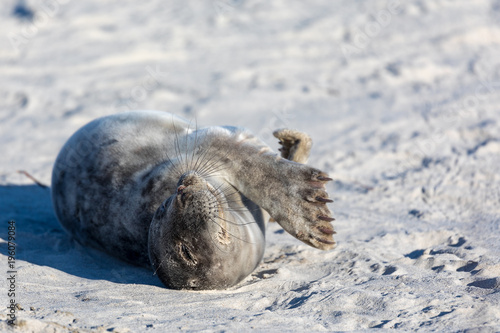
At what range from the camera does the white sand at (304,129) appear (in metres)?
3.00

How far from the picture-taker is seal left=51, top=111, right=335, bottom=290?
304cm

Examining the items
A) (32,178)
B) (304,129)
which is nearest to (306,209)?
(32,178)

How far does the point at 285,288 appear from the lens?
333 cm

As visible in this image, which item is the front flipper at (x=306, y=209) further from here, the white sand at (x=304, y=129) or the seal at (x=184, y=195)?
the white sand at (x=304, y=129)

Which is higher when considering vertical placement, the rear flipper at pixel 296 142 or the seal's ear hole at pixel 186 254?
the rear flipper at pixel 296 142

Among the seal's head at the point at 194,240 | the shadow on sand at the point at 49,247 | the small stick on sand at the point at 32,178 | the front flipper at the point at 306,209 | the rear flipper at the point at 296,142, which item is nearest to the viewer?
the seal's head at the point at 194,240

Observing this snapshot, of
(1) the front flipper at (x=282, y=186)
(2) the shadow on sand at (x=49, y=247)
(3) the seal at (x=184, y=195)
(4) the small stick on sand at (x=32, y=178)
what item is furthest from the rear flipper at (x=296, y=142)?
(4) the small stick on sand at (x=32, y=178)

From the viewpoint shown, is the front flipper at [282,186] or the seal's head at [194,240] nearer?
the seal's head at [194,240]

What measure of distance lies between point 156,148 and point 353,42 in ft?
18.9

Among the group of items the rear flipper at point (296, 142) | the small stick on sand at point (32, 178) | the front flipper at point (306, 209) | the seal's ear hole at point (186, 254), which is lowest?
the seal's ear hole at point (186, 254)

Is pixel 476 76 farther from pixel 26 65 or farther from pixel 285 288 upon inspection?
pixel 26 65

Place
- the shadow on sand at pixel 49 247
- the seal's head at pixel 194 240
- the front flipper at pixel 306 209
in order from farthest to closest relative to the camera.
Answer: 1. the shadow on sand at pixel 49 247
2. the front flipper at pixel 306 209
3. the seal's head at pixel 194 240

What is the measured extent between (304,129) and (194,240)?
4.04 metres

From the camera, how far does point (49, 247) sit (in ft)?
13.6
